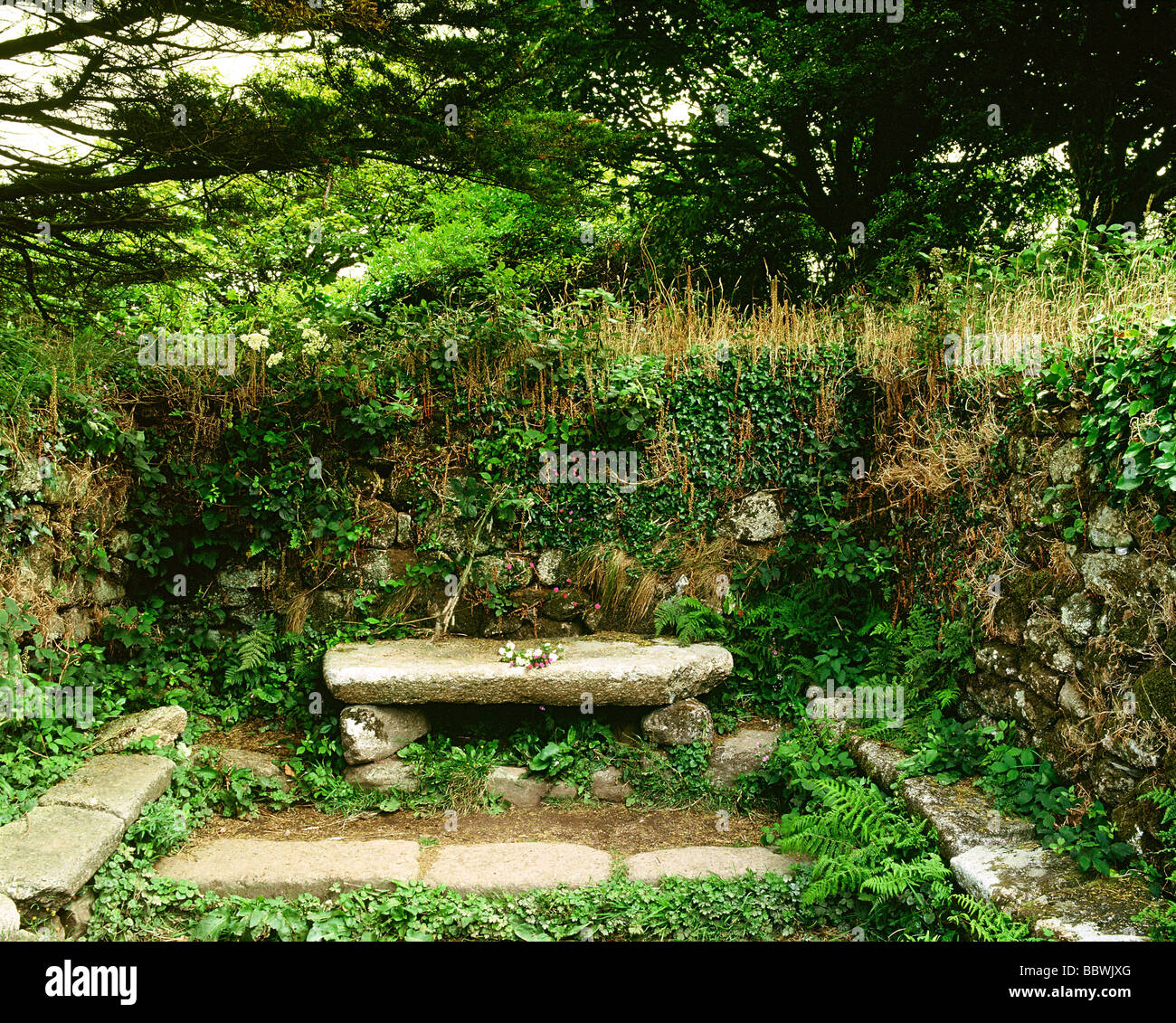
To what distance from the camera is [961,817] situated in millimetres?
3635

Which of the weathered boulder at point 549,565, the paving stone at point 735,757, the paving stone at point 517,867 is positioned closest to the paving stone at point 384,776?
the paving stone at point 517,867

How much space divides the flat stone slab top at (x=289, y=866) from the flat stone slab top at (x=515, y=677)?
933mm

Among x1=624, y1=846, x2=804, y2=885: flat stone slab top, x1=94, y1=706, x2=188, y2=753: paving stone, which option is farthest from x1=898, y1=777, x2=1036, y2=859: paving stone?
x1=94, y1=706, x2=188, y2=753: paving stone

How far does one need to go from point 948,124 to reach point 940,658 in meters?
8.45

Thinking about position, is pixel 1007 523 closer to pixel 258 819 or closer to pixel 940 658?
pixel 940 658

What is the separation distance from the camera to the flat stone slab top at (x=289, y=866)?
3812mm

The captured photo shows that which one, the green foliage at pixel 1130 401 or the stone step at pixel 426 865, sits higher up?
the green foliage at pixel 1130 401

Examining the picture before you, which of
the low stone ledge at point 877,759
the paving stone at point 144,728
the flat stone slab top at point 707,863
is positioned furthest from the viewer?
the paving stone at point 144,728

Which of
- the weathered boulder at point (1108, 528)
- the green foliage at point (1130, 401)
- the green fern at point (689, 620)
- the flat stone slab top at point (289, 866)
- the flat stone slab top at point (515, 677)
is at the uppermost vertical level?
the green foliage at point (1130, 401)

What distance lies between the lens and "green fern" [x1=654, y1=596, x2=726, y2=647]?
559 cm

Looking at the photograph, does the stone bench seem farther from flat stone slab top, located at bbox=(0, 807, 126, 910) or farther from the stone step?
flat stone slab top, located at bbox=(0, 807, 126, 910)

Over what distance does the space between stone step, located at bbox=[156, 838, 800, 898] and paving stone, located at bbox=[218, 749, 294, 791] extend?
577mm

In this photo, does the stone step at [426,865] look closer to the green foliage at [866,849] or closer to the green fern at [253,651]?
the green foliage at [866,849]
